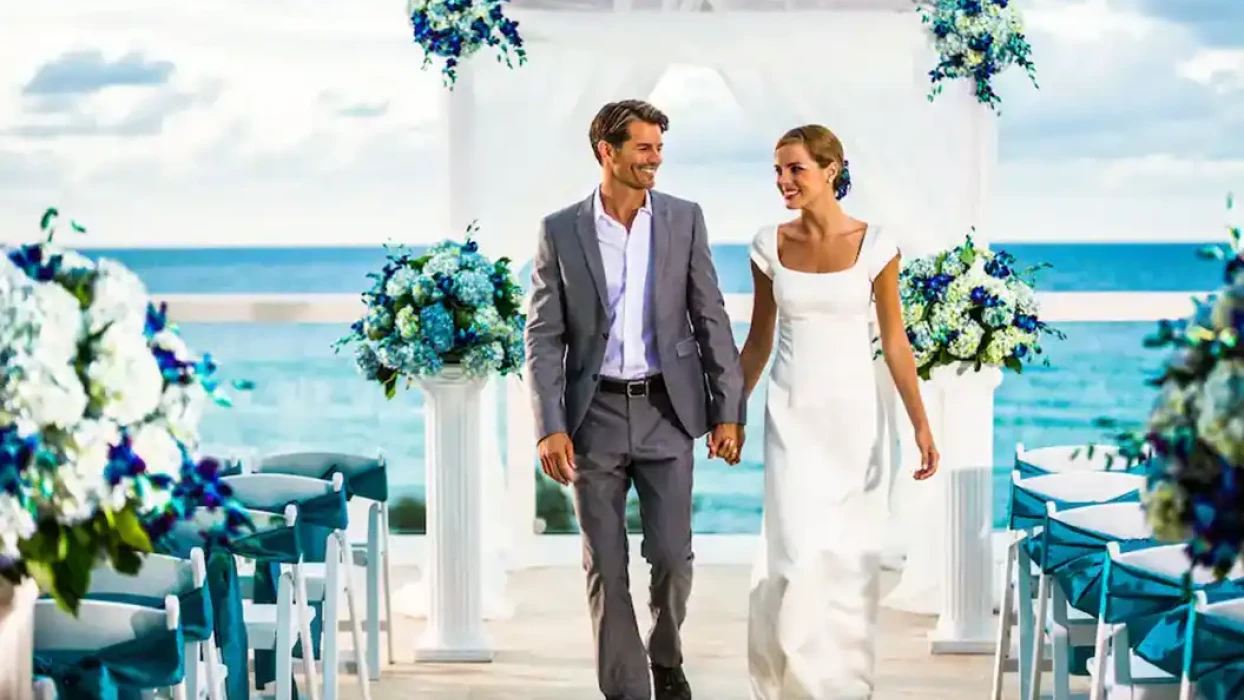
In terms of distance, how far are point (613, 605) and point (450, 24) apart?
7.44 ft

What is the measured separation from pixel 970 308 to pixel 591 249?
58.4 inches

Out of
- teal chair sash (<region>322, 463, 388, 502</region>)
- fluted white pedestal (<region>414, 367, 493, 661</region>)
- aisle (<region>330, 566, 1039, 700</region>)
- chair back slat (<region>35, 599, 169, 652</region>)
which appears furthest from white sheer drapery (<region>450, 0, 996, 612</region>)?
chair back slat (<region>35, 599, 169, 652</region>)

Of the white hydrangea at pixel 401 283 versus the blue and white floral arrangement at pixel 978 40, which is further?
the blue and white floral arrangement at pixel 978 40

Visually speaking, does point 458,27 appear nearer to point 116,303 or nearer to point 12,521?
point 116,303

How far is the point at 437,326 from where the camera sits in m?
5.06

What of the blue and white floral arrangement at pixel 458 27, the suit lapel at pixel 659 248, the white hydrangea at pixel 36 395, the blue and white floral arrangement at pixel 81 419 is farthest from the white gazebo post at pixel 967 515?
the white hydrangea at pixel 36 395

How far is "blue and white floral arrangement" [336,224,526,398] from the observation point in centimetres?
509

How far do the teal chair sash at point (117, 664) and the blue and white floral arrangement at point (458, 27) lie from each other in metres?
3.16

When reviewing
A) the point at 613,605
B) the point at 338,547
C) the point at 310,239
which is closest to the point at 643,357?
the point at 613,605

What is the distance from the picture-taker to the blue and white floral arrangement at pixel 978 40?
567cm

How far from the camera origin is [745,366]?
4.46 meters

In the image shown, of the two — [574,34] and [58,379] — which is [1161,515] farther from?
[574,34]

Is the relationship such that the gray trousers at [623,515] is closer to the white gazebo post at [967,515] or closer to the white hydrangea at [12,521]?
the white gazebo post at [967,515]

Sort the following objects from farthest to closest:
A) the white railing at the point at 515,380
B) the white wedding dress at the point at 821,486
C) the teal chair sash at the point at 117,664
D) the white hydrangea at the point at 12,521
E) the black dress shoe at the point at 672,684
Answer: the white railing at the point at 515,380 → the black dress shoe at the point at 672,684 → the white wedding dress at the point at 821,486 → the teal chair sash at the point at 117,664 → the white hydrangea at the point at 12,521
